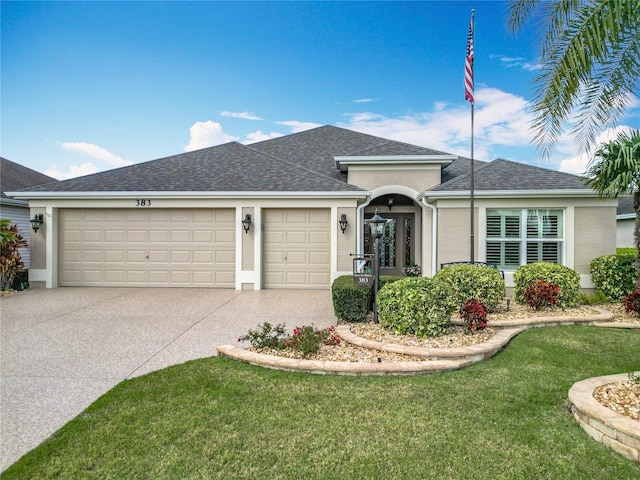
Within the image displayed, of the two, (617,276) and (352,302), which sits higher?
(617,276)

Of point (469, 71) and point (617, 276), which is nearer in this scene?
point (617, 276)

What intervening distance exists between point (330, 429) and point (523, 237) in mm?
9365

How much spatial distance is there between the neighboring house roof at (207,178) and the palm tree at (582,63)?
6514mm

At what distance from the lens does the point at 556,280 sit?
7.06 meters

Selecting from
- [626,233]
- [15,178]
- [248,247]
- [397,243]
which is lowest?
[248,247]

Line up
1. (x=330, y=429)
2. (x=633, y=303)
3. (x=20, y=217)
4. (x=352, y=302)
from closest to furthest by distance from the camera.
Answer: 1. (x=330, y=429)
2. (x=352, y=302)
3. (x=633, y=303)
4. (x=20, y=217)

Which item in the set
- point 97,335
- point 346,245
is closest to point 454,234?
point 346,245

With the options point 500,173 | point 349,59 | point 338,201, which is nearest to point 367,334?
point 338,201

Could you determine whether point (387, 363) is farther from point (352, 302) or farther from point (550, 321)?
point (550, 321)

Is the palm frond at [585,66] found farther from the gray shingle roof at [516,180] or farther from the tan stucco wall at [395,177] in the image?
the tan stucco wall at [395,177]

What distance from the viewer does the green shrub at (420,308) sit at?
16.9 ft

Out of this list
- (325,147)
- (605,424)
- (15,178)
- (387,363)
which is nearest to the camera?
(605,424)

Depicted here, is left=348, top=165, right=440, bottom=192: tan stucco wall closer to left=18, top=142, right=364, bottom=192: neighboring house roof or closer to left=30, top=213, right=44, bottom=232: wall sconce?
left=18, top=142, right=364, bottom=192: neighboring house roof

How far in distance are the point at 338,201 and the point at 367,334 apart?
19.0 feet
